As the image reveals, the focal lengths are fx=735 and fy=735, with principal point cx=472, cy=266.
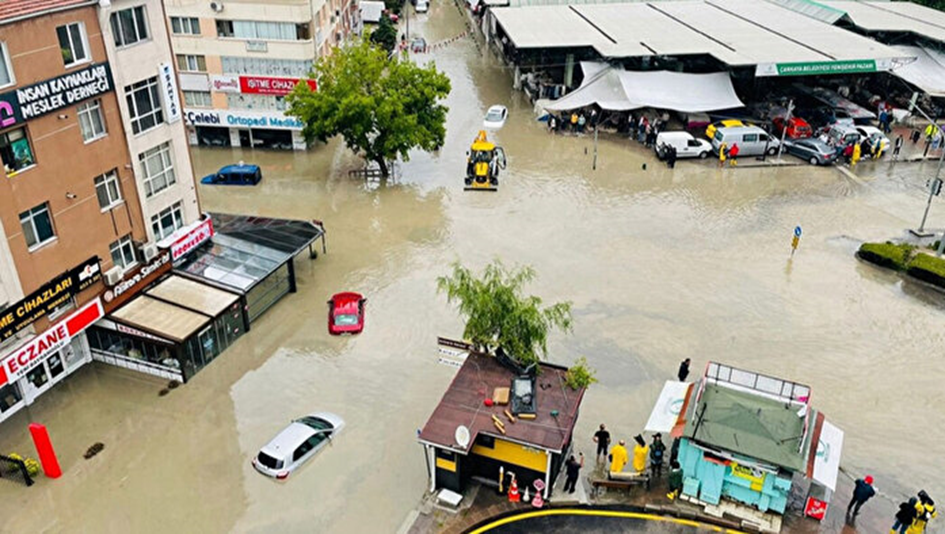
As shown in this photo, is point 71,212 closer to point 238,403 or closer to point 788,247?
point 238,403

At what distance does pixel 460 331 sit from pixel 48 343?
50.0 feet

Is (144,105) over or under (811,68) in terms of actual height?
over

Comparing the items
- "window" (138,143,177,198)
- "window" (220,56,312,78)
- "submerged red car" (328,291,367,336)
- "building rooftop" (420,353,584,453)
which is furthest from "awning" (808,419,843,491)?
"window" (220,56,312,78)

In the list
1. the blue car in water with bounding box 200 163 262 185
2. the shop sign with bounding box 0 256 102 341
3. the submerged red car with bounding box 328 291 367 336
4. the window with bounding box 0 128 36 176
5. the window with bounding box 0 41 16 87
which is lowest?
the submerged red car with bounding box 328 291 367 336

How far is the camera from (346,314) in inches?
1235

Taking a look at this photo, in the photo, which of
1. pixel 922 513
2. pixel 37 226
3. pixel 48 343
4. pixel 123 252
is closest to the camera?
pixel 922 513

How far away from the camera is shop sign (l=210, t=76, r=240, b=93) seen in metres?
47.2

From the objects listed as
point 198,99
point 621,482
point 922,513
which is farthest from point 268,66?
point 922,513

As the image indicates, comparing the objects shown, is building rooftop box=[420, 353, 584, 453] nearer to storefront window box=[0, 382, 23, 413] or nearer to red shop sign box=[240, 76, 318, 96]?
storefront window box=[0, 382, 23, 413]

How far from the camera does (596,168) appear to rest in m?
47.5

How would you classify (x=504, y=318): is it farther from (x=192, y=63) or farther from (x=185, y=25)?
(x=192, y=63)

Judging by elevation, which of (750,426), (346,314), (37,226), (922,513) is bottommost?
(346,314)

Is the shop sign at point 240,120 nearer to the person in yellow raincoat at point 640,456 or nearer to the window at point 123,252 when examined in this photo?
the window at point 123,252

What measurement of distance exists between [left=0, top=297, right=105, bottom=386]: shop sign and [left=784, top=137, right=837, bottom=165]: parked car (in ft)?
139
